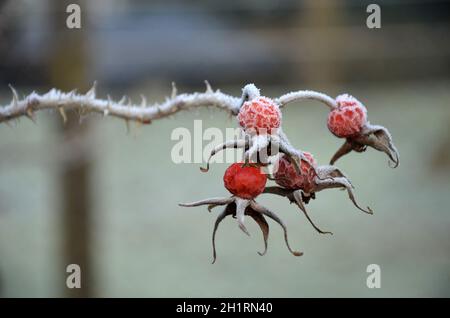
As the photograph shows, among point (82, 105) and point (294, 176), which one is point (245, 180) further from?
point (82, 105)

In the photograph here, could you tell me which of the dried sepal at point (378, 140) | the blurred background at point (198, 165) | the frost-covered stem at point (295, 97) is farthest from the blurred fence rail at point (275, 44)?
the frost-covered stem at point (295, 97)

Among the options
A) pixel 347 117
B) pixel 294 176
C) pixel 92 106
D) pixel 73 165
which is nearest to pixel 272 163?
pixel 294 176

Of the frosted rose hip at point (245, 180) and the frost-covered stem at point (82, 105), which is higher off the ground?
the frost-covered stem at point (82, 105)

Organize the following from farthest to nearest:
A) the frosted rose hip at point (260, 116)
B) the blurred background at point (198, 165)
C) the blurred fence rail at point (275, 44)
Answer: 1. the blurred fence rail at point (275, 44)
2. the blurred background at point (198, 165)
3. the frosted rose hip at point (260, 116)

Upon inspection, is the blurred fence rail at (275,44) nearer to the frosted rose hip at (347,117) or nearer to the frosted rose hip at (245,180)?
the frosted rose hip at (347,117)

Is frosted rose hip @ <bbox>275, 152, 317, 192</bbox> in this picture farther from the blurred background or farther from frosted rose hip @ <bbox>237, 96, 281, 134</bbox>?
the blurred background
